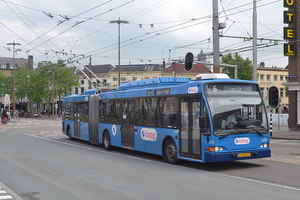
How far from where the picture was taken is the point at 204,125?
10352 mm

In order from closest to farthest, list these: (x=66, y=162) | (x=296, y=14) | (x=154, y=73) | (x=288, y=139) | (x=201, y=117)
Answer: (x=201, y=117) → (x=66, y=162) → (x=288, y=139) → (x=296, y=14) → (x=154, y=73)

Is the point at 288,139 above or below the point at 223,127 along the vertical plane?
below

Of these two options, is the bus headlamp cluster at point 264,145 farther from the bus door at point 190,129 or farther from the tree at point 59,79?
the tree at point 59,79

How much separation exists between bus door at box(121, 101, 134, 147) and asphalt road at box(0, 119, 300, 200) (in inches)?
46.1

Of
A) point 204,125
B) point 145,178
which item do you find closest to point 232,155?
point 204,125

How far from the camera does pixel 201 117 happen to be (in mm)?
10281

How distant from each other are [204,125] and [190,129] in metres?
0.96

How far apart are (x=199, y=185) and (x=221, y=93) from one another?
10.5ft

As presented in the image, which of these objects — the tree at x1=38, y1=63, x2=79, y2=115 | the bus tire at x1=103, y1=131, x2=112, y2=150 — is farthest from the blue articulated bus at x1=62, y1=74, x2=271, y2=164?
the tree at x1=38, y1=63, x2=79, y2=115

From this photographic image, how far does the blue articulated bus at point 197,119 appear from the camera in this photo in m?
10.6

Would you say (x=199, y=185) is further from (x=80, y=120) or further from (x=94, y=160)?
(x=80, y=120)

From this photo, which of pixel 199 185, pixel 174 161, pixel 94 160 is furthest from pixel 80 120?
pixel 199 185

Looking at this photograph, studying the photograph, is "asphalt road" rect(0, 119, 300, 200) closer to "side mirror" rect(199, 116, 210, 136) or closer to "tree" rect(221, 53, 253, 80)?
"side mirror" rect(199, 116, 210, 136)

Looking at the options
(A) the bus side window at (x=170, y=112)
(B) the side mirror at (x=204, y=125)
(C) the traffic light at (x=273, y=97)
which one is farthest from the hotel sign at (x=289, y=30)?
(B) the side mirror at (x=204, y=125)
